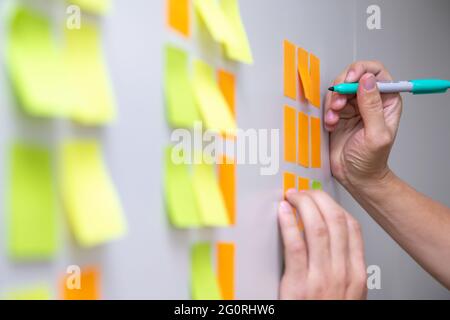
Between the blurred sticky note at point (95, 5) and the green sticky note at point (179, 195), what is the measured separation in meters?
0.13

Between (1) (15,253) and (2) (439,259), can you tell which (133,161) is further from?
(2) (439,259)

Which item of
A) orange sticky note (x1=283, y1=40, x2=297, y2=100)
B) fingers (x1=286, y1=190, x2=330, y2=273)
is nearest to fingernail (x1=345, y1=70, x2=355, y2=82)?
orange sticky note (x1=283, y1=40, x2=297, y2=100)

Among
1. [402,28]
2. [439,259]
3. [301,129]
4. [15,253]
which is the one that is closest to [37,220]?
[15,253]

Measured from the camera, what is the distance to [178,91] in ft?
1.42

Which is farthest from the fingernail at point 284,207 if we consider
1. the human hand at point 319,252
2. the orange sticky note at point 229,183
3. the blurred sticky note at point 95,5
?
the blurred sticky note at point 95,5

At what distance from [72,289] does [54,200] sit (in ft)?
0.21

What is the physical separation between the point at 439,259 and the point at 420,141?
1.28ft

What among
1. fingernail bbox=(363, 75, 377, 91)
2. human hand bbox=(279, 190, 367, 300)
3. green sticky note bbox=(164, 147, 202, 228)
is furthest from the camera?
fingernail bbox=(363, 75, 377, 91)

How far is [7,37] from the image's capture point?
0.30 metres

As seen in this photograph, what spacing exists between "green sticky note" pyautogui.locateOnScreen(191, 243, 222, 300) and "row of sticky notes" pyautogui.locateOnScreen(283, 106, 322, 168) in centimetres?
20

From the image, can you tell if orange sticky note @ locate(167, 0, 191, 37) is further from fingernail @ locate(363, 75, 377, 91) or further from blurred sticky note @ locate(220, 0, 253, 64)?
fingernail @ locate(363, 75, 377, 91)

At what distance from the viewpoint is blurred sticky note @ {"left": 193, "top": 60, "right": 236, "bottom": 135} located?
0.45 metres

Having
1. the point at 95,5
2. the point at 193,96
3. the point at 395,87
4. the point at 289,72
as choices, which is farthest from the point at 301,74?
the point at 95,5

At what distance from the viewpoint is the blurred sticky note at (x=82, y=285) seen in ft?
1.09
